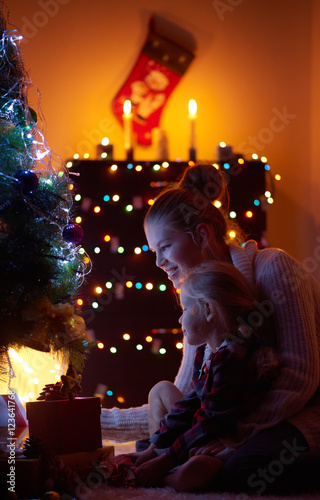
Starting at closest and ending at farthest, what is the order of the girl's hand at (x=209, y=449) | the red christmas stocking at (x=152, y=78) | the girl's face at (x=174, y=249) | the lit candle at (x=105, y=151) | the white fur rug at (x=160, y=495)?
the white fur rug at (x=160, y=495) → the girl's hand at (x=209, y=449) → the girl's face at (x=174, y=249) → the lit candle at (x=105, y=151) → the red christmas stocking at (x=152, y=78)

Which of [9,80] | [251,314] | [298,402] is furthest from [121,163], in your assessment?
[298,402]

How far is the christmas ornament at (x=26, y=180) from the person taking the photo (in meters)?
1.45

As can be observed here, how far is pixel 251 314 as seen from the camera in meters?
1.49

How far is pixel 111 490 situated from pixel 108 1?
2.67m

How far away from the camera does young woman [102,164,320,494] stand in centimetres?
133

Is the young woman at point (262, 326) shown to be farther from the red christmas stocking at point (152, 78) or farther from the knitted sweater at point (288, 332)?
the red christmas stocking at point (152, 78)

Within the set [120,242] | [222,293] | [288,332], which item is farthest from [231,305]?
[120,242]

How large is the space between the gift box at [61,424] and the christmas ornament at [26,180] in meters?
0.56

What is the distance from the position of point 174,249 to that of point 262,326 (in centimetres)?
37

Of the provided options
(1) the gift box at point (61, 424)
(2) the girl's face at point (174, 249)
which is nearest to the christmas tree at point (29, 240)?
(1) the gift box at point (61, 424)

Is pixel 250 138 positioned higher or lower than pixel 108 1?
lower

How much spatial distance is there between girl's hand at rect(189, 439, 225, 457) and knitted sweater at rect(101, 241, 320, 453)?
0.07m

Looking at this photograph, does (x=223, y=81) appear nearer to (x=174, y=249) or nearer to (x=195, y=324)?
(x=174, y=249)

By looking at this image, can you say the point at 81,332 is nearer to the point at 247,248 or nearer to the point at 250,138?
the point at 247,248
